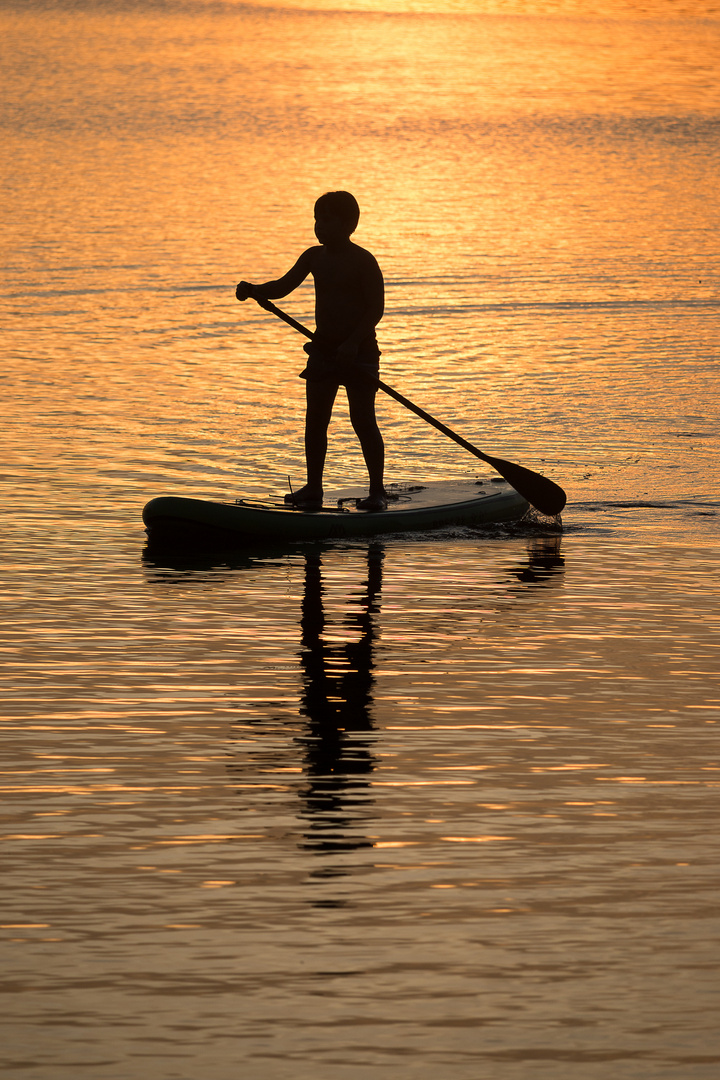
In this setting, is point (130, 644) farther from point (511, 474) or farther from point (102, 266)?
point (102, 266)

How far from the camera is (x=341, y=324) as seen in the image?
37.7 feet

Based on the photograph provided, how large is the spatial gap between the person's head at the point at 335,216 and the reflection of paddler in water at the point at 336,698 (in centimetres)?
205

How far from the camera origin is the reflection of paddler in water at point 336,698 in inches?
250

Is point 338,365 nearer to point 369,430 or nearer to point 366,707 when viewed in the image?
point 369,430

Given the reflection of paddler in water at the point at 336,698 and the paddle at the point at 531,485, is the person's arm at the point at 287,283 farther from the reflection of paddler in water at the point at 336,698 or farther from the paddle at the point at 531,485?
the reflection of paddler in water at the point at 336,698

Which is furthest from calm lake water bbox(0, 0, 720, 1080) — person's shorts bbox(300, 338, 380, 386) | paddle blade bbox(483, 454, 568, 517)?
person's shorts bbox(300, 338, 380, 386)

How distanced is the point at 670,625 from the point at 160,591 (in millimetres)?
2585

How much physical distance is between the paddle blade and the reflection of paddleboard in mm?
227

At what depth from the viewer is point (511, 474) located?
11898 millimetres

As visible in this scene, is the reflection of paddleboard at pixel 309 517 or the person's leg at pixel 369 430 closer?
the reflection of paddleboard at pixel 309 517

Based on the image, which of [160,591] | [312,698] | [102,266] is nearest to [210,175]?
[102,266]

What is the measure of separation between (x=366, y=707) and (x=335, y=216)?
14.7 ft

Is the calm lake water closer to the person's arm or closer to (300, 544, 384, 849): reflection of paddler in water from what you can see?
(300, 544, 384, 849): reflection of paddler in water

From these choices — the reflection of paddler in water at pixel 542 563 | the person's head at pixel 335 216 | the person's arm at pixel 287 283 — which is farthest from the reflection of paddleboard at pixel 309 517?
the person's head at pixel 335 216
